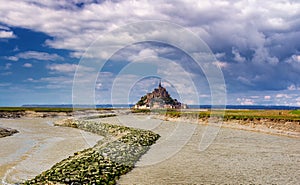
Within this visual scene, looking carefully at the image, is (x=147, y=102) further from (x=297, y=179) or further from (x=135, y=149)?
(x=297, y=179)

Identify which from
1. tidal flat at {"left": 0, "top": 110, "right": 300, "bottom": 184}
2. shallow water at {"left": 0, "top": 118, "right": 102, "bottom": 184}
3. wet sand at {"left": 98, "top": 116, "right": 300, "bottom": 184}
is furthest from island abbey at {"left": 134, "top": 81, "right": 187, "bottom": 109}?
wet sand at {"left": 98, "top": 116, "right": 300, "bottom": 184}

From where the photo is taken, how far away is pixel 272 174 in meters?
19.7

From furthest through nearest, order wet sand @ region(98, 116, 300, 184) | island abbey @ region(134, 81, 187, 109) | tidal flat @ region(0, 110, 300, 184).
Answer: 1. island abbey @ region(134, 81, 187, 109)
2. tidal flat @ region(0, 110, 300, 184)
3. wet sand @ region(98, 116, 300, 184)

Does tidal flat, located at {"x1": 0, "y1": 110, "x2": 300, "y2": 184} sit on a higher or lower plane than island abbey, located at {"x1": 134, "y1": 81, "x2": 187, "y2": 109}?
A: lower

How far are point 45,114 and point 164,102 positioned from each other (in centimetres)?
4332

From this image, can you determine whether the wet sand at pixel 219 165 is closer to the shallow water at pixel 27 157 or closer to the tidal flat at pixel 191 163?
the tidal flat at pixel 191 163

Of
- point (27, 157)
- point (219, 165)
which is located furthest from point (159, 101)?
point (219, 165)

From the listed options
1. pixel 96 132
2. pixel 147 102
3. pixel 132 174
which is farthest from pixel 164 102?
pixel 132 174

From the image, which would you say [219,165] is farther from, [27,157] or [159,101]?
[159,101]

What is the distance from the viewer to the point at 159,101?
407 ft

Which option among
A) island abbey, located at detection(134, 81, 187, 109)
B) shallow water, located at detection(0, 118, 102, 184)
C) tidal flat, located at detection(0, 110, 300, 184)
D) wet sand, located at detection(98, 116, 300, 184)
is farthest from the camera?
island abbey, located at detection(134, 81, 187, 109)

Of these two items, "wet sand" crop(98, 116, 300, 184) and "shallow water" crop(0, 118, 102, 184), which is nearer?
"wet sand" crop(98, 116, 300, 184)

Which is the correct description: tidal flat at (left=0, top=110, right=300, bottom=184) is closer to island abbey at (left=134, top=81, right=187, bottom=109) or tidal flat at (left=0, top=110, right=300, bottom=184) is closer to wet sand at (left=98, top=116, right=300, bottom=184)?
wet sand at (left=98, top=116, right=300, bottom=184)

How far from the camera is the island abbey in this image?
123812 millimetres
